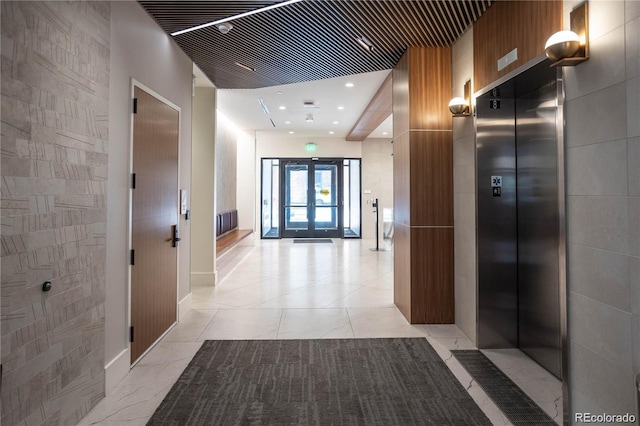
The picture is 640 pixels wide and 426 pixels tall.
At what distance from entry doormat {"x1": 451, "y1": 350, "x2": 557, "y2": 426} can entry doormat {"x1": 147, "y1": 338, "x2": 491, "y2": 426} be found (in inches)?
7.5

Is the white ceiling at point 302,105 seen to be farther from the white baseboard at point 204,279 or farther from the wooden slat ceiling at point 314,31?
the white baseboard at point 204,279

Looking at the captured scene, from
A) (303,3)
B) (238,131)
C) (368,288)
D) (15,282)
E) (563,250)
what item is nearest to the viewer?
(15,282)

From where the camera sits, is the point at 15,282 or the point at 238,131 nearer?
the point at 15,282

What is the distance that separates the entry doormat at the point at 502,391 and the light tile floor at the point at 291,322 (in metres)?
0.06

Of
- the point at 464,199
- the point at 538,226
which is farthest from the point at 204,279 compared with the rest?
the point at 538,226

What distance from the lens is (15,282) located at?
68.4 inches

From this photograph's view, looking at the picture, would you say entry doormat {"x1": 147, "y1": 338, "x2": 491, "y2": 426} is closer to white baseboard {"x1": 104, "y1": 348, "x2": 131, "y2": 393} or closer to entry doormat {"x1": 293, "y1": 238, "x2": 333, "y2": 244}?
white baseboard {"x1": 104, "y1": 348, "x2": 131, "y2": 393}

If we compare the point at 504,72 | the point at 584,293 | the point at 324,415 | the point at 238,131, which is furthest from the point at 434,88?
the point at 238,131

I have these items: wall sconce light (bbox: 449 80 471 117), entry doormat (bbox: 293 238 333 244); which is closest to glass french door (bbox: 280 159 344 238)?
entry doormat (bbox: 293 238 333 244)

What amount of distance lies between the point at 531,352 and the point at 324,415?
205cm

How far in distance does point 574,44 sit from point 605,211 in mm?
959

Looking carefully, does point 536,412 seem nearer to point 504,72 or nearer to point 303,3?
point 504,72

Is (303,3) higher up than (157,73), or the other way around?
(303,3)

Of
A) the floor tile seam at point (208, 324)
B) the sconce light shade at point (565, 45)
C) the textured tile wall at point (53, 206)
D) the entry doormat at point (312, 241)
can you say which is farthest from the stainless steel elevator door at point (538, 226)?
the entry doormat at point (312, 241)
